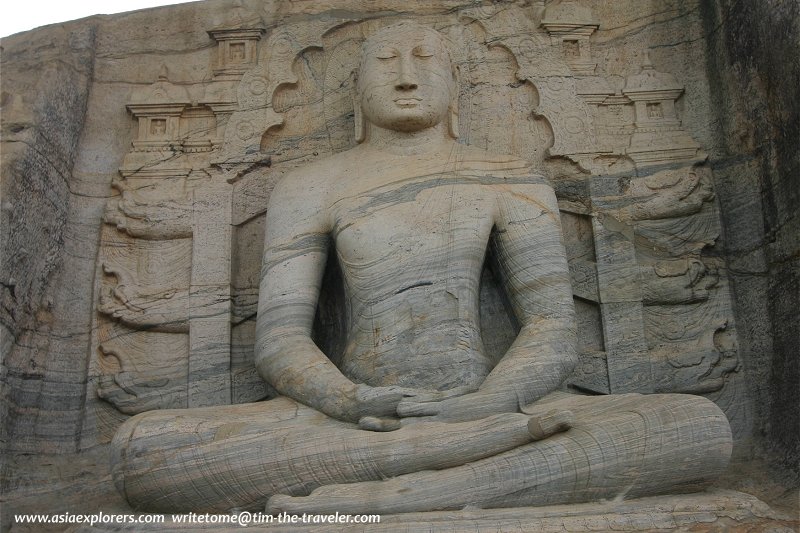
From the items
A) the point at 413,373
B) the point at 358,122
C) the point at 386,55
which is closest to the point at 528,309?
the point at 413,373

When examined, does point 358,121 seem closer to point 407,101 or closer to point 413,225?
point 407,101

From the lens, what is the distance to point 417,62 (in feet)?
21.3

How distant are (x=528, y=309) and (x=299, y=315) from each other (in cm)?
123

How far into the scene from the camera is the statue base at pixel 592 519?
4.34 m

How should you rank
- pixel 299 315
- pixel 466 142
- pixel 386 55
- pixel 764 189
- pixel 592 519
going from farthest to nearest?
pixel 466 142 < pixel 386 55 < pixel 764 189 < pixel 299 315 < pixel 592 519

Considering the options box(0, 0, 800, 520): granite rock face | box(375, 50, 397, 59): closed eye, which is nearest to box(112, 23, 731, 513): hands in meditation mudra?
box(375, 50, 397, 59): closed eye

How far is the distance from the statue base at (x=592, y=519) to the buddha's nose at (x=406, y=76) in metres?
2.81

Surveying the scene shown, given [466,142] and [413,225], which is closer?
[413,225]

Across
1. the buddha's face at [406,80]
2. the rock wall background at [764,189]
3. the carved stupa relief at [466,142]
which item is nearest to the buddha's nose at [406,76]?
the buddha's face at [406,80]

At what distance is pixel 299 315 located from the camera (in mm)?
5816

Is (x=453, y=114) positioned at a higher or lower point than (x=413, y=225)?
higher

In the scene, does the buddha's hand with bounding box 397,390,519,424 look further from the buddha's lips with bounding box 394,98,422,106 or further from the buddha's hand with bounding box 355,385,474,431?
the buddha's lips with bounding box 394,98,422,106

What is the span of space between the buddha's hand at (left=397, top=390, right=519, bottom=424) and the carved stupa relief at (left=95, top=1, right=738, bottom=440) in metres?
1.04

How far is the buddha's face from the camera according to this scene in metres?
Result: 6.38
